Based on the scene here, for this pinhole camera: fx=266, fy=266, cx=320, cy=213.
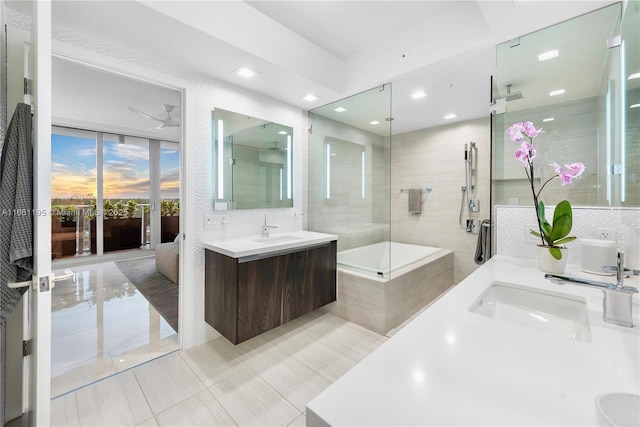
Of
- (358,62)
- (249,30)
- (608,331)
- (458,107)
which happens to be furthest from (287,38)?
(608,331)

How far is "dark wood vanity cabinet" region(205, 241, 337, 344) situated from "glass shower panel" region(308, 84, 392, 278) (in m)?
0.54

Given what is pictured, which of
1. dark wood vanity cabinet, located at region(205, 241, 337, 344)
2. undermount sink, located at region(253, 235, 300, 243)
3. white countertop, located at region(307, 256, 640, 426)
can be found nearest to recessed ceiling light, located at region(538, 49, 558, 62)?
white countertop, located at region(307, 256, 640, 426)

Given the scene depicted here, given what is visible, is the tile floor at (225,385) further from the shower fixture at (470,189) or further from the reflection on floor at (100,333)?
the shower fixture at (470,189)

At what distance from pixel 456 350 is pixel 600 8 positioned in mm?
2198

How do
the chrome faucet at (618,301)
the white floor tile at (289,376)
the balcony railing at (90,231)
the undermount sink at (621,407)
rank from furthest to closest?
the balcony railing at (90,231)
the white floor tile at (289,376)
the chrome faucet at (618,301)
the undermount sink at (621,407)

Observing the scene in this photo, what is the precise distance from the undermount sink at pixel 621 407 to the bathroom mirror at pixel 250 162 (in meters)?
2.44

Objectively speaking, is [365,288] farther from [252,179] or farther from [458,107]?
[458,107]

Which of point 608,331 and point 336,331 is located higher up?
point 608,331

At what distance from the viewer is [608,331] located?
836 mm

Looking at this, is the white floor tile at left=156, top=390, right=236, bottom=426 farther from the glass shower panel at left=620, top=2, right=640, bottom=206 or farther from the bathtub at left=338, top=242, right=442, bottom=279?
the glass shower panel at left=620, top=2, right=640, bottom=206

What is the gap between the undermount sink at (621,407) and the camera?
1.60ft

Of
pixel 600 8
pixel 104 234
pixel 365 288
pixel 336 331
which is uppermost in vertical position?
pixel 600 8

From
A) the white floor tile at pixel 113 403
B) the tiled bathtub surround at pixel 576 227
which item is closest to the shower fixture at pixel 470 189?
the tiled bathtub surround at pixel 576 227

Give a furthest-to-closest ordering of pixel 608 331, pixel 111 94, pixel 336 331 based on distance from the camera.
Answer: pixel 111 94 < pixel 336 331 < pixel 608 331
